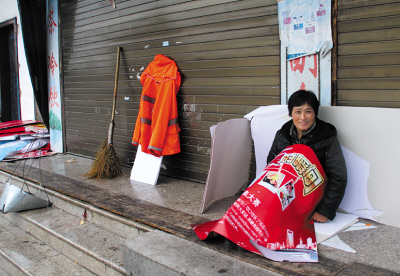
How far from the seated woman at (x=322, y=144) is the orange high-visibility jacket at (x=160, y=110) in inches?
78.8

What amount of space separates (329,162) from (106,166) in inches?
130

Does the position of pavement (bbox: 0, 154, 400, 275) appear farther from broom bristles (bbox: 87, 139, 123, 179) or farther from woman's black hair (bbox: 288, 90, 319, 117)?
woman's black hair (bbox: 288, 90, 319, 117)

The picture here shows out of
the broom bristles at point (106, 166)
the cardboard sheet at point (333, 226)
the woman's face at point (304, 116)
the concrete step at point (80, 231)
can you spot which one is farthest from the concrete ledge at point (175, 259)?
the broom bristles at point (106, 166)

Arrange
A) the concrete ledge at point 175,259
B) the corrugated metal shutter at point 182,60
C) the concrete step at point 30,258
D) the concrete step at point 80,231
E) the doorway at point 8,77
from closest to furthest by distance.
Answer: the concrete ledge at point 175,259, the concrete step at point 80,231, the concrete step at point 30,258, the corrugated metal shutter at point 182,60, the doorway at point 8,77

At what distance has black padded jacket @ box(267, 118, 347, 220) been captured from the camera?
2697 mm

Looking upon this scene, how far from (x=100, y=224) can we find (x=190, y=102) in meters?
1.99

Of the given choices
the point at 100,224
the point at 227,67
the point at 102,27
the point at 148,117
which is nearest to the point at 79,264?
the point at 100,224

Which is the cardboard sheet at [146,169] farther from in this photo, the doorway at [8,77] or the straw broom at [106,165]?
the doorway at [8,77]

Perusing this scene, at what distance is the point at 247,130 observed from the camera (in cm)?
366

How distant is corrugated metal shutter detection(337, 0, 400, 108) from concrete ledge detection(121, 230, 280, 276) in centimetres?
197

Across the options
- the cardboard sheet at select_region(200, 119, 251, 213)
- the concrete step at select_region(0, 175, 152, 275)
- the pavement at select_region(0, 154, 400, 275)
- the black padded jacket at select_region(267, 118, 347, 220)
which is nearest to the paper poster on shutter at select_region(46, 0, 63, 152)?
the pavement at select_region(0, 154, 400, 275)

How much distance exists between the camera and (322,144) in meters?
2.79

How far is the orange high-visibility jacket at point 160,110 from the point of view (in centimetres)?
449

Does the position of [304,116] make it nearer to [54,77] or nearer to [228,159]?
[228,159]
